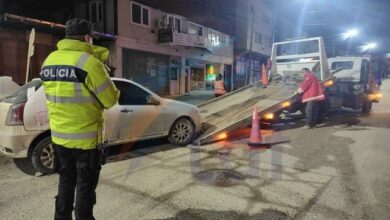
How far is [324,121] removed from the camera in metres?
11.1

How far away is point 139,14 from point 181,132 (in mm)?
14998

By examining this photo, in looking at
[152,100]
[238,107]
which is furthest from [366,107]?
[152,100]

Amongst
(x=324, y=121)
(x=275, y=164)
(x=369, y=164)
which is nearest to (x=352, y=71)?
(x=324, y=121)

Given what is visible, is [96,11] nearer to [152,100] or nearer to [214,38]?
[214,38]

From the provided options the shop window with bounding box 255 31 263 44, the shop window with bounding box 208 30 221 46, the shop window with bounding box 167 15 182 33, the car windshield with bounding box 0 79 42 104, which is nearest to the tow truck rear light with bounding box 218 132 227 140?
the car windshield with bounding box 0 79 42 104

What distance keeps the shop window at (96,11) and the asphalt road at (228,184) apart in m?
14.5

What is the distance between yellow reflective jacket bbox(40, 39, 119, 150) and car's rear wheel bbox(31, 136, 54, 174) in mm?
2550

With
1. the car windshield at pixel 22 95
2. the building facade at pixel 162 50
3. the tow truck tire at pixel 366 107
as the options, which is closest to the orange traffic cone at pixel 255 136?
the car windshield at pixel 22 95

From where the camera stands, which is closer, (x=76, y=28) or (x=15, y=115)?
(x=76, y=28)

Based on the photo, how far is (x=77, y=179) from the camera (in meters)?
2.74

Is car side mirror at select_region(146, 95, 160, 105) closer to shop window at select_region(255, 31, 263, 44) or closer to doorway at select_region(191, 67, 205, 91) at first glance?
doorway at select_region(191, 67, 205, 91)

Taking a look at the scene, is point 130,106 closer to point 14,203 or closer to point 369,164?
point 14,203

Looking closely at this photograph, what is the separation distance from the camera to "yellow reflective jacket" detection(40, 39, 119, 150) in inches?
102

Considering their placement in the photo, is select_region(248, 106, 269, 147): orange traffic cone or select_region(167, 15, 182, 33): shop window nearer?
select_region(248, 106, 269, 147): orange traffic cone
